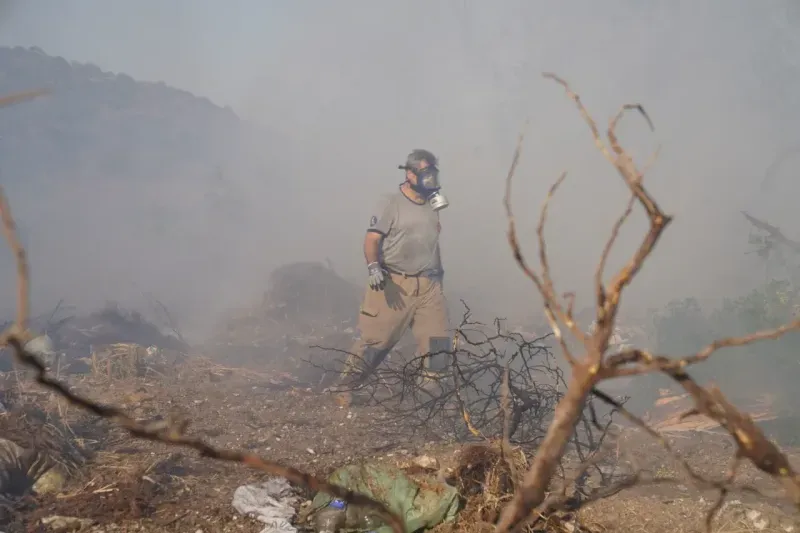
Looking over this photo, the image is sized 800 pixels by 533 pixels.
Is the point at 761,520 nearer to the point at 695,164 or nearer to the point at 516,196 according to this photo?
the point at 516,196

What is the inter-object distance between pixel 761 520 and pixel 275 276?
31.2 feet

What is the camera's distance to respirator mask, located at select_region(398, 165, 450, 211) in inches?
216

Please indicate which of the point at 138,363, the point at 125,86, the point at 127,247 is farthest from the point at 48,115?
the point at 138,363

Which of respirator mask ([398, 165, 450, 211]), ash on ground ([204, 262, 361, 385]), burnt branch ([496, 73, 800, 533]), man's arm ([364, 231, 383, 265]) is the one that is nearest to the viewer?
burnt branch ([496, 73, 800, 533])

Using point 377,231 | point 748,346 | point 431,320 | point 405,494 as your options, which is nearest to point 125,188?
point 377,231

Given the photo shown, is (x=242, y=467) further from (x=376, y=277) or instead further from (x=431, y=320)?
(x=431, y=320)

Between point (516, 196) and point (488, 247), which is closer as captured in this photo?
point (488, 247)

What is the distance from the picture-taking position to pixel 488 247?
1548 cm

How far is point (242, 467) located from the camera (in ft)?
10.7

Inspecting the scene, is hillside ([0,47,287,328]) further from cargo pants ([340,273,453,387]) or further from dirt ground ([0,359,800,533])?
cargo pants ([340,273,453,387])

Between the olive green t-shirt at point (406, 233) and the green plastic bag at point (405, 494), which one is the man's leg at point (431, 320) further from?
the green plastic bag at point (405, 494)

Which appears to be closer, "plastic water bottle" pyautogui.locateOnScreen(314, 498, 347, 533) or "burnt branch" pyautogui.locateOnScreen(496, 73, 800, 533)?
"burnt branch" pyautogui.locateOnScreen(496, 73, 800, 533)

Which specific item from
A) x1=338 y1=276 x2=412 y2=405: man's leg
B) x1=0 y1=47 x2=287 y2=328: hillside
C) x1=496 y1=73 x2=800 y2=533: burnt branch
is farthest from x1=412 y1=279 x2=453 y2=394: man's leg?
x1=0 y1=47 x2=287 y2=328: hillside

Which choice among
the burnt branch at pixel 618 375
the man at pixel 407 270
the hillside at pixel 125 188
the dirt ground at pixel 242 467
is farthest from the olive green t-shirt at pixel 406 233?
the hillside at pixel 125 188
